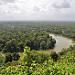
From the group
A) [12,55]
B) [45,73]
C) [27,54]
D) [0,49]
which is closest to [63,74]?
[45,73]

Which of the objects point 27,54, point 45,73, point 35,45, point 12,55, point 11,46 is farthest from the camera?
point 35,45

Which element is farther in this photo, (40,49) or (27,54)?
(40,49)

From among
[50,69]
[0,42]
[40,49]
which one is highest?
[50,69]

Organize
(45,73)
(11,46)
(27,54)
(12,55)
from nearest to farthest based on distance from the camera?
(45,73)
(27,54)
(12,55)
(11,46)

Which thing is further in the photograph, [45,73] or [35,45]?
[35,45]

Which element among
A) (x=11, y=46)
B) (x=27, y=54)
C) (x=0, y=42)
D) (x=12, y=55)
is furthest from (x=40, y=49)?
(x=27, y=54)

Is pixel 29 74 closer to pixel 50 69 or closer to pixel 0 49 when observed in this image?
pixel 50 69

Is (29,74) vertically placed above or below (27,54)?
below

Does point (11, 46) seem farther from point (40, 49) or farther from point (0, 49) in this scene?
point (40, 49)

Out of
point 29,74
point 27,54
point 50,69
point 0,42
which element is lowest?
point 0,42
